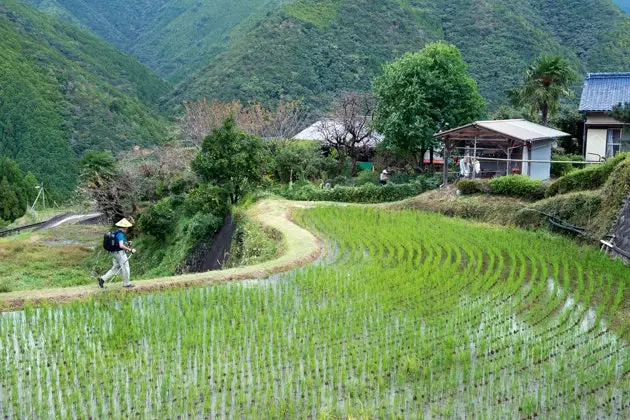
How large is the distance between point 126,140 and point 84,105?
16.0ft

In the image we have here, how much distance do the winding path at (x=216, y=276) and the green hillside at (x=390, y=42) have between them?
33.0m

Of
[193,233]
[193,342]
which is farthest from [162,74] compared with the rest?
[193,342]

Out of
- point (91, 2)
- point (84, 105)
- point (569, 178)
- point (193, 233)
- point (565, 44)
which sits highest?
point (91, 2)

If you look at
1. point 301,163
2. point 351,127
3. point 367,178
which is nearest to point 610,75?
point 367,178

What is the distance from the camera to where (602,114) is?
934 inches

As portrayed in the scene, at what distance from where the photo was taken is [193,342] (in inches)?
305

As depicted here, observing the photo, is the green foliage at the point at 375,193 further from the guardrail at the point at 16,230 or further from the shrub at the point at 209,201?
the guardrail at the point at 16,230

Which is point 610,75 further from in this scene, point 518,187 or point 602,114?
point 518,187

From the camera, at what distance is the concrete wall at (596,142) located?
23.6 meters

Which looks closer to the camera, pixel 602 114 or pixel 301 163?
pixel 602 114

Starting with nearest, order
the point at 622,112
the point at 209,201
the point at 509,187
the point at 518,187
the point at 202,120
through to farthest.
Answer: the point at 622,112 < the point at 518,187 < the point at 509,187 < the point at 209,201 < the point at 202,120

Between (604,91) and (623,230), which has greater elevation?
(604,91)

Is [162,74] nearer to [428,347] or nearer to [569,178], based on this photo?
[569,178]

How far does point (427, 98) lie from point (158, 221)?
12.0 m
